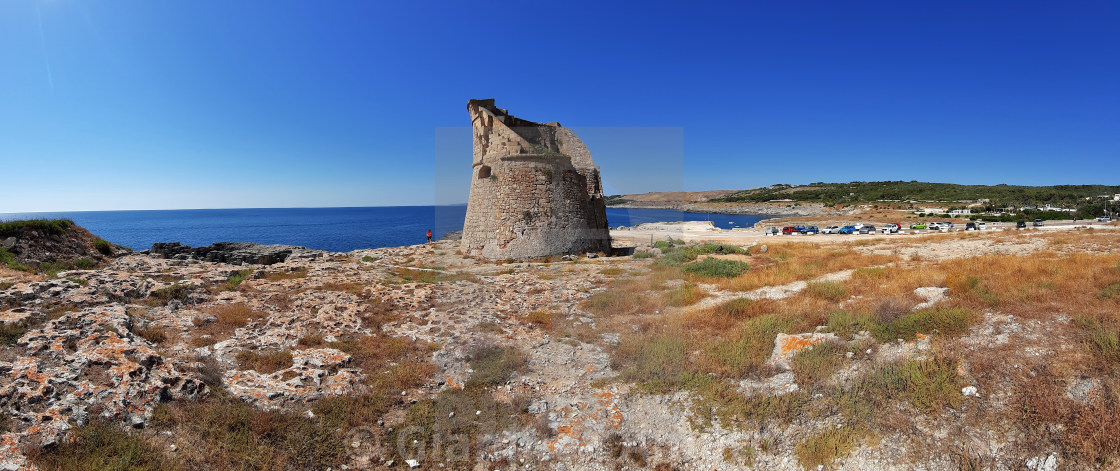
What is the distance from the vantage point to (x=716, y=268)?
12.6m

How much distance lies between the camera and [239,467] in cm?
331

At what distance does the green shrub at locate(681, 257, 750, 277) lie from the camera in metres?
12.2

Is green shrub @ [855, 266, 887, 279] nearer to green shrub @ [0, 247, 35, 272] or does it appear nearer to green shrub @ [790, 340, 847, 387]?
green shrub @ [790, 340, 847, 387]

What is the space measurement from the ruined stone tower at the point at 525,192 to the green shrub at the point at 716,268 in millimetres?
4394

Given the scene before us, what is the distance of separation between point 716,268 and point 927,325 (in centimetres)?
690

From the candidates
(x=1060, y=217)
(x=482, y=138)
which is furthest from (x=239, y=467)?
(x=1060, y=217)

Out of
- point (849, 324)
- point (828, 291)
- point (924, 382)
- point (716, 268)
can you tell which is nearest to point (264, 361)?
point (924, 382)

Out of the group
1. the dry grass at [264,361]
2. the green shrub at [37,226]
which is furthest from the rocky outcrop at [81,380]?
the green shrub at [37,226]

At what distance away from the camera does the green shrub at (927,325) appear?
5562 millimetres

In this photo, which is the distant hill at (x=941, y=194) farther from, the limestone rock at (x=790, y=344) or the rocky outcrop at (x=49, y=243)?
the rocky outcrop at (x=49, y=243)

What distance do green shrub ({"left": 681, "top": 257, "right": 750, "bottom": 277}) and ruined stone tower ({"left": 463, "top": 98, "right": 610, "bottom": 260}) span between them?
439cm

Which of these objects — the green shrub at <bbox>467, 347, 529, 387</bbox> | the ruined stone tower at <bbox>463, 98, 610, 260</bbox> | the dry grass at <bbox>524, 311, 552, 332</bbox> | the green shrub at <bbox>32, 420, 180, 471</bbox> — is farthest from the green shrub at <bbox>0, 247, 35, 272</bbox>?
the dry grass at <bbox>524, 311, 552, 332</bbox>

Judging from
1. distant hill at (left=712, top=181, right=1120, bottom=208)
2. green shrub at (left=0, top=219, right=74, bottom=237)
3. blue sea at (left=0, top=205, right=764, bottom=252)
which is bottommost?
blue sea at (left=0, top=205, right=764, bottom=252)

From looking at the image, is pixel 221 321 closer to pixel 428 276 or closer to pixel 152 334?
pixel 152 334
